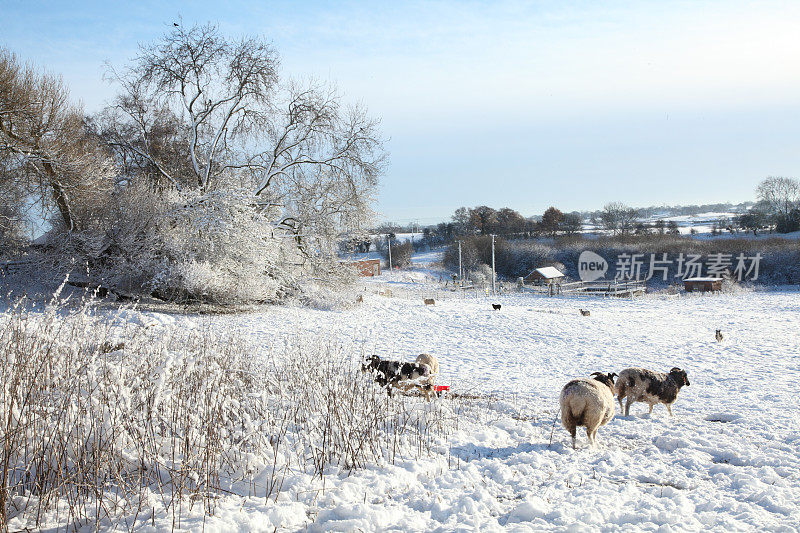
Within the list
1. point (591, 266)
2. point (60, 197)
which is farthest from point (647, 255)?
point (60, 197)

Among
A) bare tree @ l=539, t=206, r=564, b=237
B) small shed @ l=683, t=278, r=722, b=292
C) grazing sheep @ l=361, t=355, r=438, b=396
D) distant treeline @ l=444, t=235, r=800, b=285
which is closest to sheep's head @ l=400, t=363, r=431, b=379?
grazing sheep @ l=361, t=355, r=438, b=396

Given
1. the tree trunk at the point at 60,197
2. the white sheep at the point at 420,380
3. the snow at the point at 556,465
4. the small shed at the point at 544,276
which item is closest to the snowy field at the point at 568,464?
the snow at the point at 556,465

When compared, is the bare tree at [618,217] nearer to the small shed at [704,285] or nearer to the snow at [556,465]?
the small shed at [704,285]

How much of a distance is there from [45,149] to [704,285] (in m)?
52.7

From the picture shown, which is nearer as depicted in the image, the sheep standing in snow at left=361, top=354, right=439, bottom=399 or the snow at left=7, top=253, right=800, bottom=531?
the snow at left=7, top=253, right=800, bottom=531

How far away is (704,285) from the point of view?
48500mm

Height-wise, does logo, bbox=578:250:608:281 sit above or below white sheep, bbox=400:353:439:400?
below

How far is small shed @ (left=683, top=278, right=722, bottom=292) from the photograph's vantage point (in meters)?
47.7

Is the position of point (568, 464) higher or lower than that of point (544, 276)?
higher

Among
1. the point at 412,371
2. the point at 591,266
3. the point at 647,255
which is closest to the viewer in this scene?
the point at 412,371

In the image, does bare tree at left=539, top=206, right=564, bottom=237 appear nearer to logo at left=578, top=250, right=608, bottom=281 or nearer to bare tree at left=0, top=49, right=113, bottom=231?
logo at left=578, top=250, right=608, bottom=281

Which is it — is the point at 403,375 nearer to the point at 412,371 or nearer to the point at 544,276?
the point at 412,371

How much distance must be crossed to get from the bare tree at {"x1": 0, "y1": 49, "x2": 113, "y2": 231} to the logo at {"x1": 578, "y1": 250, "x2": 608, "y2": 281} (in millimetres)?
66417

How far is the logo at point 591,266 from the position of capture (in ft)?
239
